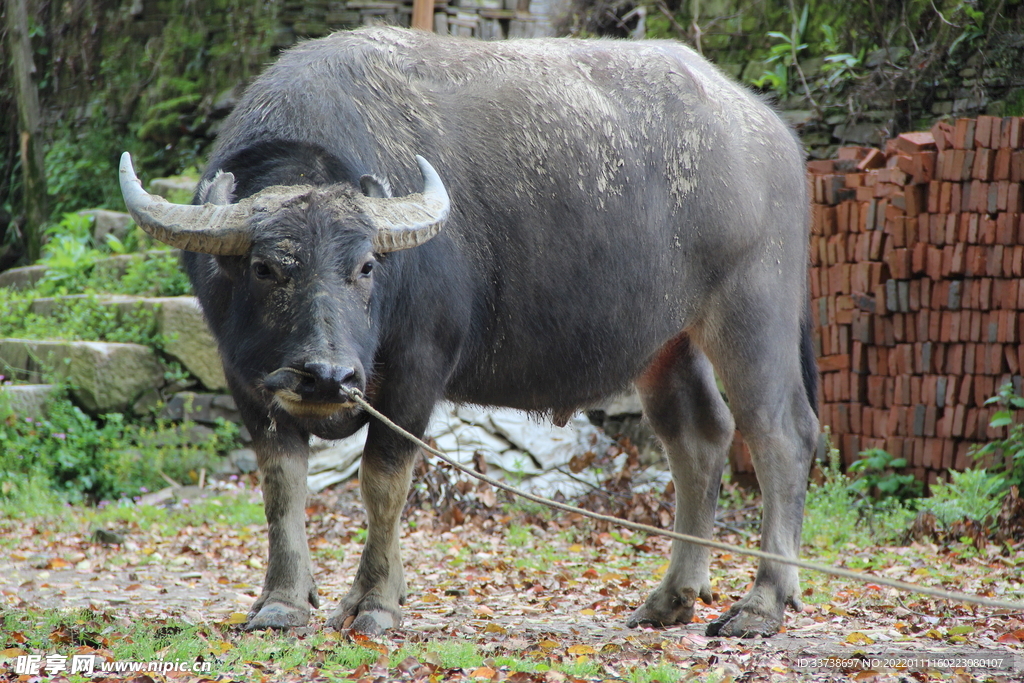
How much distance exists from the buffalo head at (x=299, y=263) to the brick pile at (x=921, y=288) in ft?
14.3

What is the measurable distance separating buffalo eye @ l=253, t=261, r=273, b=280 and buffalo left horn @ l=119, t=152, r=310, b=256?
70mm

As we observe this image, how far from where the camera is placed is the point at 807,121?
880 centimetres

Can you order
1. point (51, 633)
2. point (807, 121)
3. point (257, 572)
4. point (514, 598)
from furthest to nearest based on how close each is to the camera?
1. point (807, 121)
2. point (257, 572)
3. point (514, 598)
4. point (51, 633)

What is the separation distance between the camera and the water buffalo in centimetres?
346

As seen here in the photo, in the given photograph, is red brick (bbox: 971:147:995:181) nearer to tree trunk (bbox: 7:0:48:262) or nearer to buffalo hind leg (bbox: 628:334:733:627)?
buffalo hind leg (bbox: 628:334:733:627)

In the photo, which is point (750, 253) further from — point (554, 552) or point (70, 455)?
point (70, 455)

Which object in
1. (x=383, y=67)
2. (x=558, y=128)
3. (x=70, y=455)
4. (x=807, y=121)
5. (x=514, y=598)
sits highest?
(x=383, y=67)

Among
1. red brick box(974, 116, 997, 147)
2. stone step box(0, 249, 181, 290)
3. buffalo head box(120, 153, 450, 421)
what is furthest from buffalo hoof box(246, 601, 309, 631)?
stone step box(0, 249, 181, 290)

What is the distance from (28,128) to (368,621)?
11.0 metres

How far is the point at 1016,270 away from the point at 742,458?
2.51 meters

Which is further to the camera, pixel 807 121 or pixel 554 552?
pixel 807 121

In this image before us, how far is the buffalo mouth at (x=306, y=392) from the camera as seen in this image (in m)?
3.21

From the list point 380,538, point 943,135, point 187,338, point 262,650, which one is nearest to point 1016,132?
point 943,135

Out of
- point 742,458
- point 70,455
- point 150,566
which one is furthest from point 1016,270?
point 70,455
